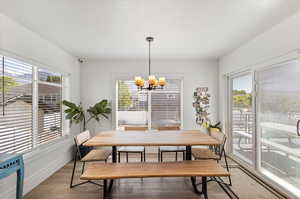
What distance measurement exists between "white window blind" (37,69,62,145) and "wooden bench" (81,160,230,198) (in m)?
1.53

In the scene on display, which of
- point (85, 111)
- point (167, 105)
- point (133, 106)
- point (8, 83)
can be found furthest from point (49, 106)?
point (167, 105)

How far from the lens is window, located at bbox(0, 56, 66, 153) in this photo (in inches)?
88.0

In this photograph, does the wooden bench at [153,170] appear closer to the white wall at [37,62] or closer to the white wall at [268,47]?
the white wall at [37,62]

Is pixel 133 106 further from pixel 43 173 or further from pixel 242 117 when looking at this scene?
pixel 242 117

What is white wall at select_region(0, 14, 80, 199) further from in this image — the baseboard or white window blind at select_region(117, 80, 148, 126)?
white window blind at select_region(117, 80, 148, 126)

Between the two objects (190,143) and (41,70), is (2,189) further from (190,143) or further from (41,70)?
(190,143)

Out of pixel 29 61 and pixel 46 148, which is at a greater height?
pixel 29 61

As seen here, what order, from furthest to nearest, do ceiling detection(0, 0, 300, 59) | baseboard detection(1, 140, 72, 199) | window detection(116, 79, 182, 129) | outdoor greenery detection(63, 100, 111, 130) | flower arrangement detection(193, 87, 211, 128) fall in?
window detection(116, 79, 182, 129)
flower arrangement detection(193, 87, 211, 128)
outdoor greenery detection(63, 100, 111, 130)
baseboard detection(1, 140, 72, 199)
ceiling detection(0, 0, 300, 59)

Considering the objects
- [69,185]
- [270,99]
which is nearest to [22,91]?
[69,185]

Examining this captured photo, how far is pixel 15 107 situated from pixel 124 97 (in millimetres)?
2405

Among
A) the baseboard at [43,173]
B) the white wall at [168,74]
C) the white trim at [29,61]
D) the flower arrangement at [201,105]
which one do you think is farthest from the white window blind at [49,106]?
the flower arrangement at [201,105]

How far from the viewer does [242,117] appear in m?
3.53

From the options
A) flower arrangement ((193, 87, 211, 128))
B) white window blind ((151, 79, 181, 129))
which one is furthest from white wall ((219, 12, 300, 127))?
white window blind ((151, 79, 181, 129))

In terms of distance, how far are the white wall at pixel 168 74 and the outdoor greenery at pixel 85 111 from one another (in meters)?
0.30
